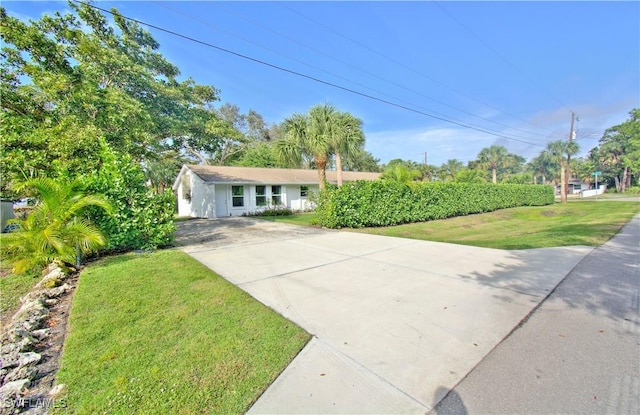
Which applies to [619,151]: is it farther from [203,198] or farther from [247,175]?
[203,198]

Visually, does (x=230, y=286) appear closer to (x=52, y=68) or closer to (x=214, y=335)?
(x=214, y=335)

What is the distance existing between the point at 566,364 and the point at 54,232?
25.9 feet

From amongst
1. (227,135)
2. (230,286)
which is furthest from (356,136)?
(230,286)

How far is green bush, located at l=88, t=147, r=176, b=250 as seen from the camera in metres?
6.80

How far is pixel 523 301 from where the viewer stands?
3.68 meters

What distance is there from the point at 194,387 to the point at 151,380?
0.38 metres

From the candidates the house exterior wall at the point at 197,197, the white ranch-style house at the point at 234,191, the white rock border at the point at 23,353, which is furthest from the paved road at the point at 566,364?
the house exterior wall at the point at 197,197

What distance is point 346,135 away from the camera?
13.6 meters

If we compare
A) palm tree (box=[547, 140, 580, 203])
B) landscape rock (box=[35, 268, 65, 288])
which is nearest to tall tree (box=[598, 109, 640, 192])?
palm tree (box=[547, 140, 580, 203])

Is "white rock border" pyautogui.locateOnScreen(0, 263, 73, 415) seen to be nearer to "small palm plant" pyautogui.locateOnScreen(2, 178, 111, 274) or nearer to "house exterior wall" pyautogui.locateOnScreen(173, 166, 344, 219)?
"small palm plant" pyautogui.locateOnScreen(2, 178, 111, 274)

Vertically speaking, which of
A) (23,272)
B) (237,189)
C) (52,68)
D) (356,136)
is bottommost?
(23,272)

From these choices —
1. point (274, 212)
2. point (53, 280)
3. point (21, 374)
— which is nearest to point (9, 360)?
point (21, 374)

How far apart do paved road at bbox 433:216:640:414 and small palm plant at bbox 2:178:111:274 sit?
21.4ft

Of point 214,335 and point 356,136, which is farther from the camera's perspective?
point 356,136
